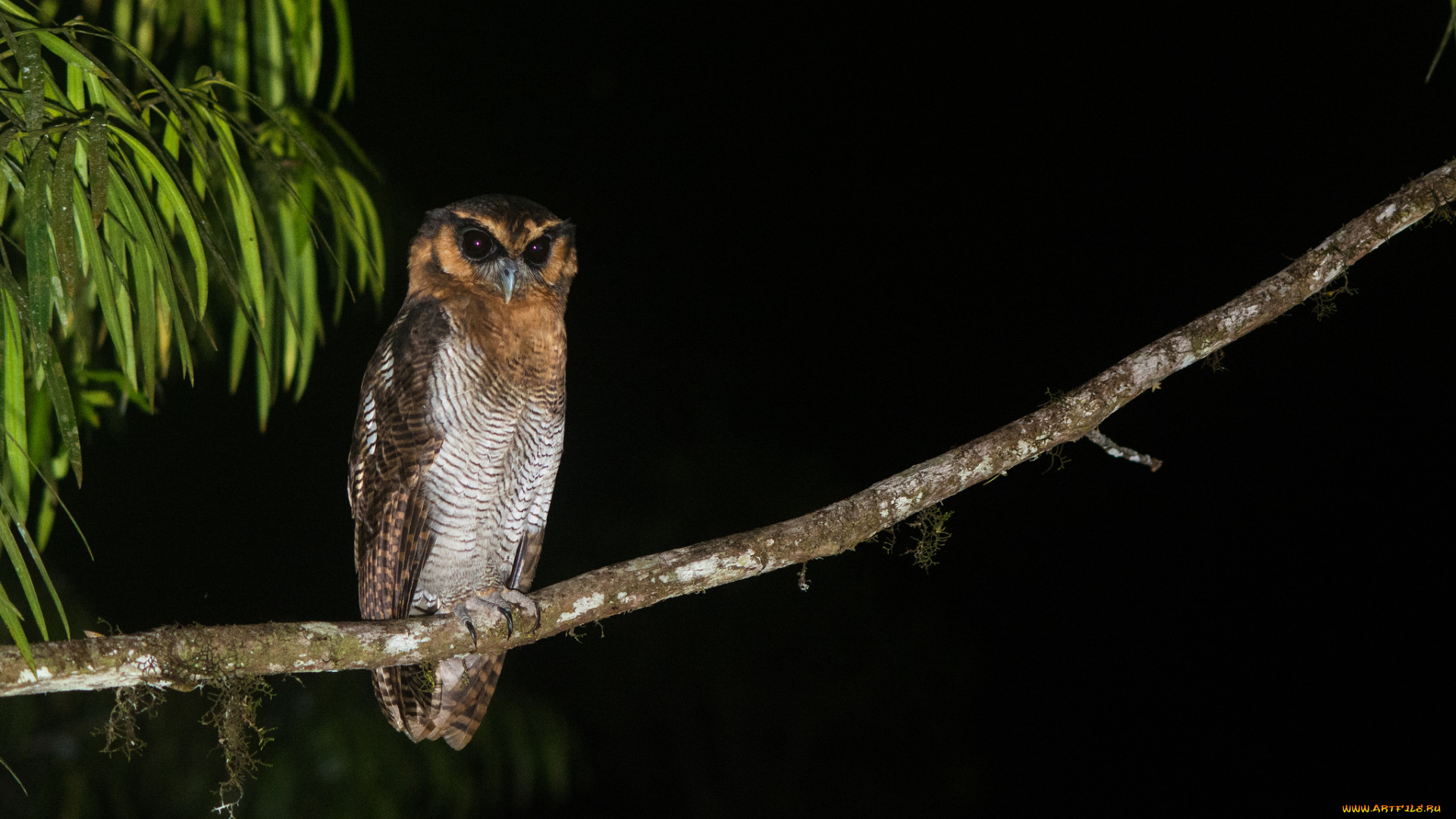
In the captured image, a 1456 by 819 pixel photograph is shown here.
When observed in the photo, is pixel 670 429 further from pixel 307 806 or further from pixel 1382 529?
pixel 1382 529

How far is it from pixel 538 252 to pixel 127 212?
1047 mm

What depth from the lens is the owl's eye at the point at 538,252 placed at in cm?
250

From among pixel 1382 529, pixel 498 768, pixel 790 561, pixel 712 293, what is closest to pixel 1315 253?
pixel 790 561

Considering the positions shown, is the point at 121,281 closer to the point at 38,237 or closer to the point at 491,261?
the point at 38,237

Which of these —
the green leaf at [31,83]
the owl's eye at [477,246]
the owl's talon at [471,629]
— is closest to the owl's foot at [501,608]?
the owl's talon at [471,629]

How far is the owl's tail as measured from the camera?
2400mm

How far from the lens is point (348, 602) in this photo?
21.1 ft

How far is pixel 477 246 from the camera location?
2475 millimetres

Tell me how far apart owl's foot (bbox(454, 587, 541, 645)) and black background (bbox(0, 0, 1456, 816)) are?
331 centimetres

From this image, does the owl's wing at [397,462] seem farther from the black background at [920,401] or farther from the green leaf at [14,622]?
the black background at [920,401]

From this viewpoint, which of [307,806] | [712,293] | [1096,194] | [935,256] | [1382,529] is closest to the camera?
[307,806]

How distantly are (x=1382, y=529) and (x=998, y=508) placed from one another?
2.47 m

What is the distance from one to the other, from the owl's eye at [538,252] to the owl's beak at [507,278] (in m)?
0.04

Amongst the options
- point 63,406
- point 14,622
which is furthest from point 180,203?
point 14,622
